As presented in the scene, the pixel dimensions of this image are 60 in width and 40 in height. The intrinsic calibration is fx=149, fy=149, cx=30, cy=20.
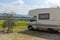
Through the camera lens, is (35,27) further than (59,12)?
Yes

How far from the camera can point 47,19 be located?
1473 cm

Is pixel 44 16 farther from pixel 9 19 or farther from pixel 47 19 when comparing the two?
pixel 9 19

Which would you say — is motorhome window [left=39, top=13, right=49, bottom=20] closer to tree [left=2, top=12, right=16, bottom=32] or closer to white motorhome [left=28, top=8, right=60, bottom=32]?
white motorhome [left=28, top=8, right=60, bottom=32]

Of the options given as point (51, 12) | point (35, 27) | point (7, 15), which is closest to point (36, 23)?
point (35, 27)

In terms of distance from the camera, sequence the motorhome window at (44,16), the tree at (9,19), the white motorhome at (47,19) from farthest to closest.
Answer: the tree at (9,19), the motorhome window at (44,16), the white motorhome at (47,19)

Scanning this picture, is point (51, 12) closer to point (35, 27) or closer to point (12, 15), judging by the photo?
point (35, 27)

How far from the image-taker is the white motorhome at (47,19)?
14.0 metres

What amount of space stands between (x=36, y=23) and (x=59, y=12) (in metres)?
2.88

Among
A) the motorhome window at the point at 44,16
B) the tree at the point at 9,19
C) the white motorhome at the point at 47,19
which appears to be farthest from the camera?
the tree at the point at 9,19

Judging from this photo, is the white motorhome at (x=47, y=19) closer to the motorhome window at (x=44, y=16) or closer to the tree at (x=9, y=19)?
the motorhome window at (x=44, y=16)

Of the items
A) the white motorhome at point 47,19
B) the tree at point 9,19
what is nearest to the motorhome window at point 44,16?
the white motorhome at point 47,19

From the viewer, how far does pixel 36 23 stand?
615 inches

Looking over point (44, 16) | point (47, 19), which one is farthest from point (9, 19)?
point (47, 19)

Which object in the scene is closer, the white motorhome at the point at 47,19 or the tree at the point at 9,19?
the white motorhome at the point at 47,19
